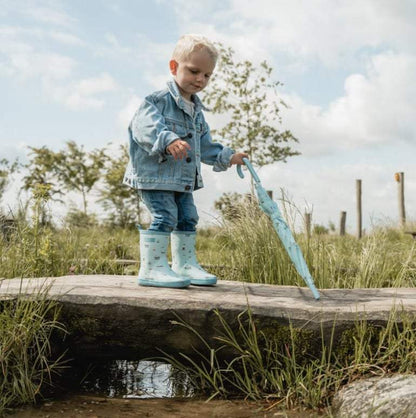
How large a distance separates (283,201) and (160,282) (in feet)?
4.99

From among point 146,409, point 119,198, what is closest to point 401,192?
point 119,198

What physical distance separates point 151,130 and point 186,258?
95cm

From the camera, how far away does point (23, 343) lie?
125 inches

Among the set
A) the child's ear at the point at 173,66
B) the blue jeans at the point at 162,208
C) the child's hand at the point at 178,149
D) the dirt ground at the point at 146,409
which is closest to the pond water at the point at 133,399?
the dirt ground at the point at 146,409

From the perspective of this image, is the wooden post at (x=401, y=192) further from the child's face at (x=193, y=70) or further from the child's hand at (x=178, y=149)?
the child's hand at (x=178, y=149)

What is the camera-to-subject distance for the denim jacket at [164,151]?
3.56m

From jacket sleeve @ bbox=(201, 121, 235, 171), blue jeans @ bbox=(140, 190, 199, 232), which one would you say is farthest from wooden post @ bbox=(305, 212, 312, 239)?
blue jeans @ bbox=(140, 190, 199, 232)

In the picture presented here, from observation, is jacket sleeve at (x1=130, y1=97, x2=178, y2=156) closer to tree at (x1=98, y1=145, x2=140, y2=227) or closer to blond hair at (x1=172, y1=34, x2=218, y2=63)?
blond hair at (x1=172, y1=34, x2=218, y2=63)

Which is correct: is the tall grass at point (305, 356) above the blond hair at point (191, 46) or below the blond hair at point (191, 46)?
below

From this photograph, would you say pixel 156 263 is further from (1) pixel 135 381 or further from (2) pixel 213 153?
(2) pixel 213 153

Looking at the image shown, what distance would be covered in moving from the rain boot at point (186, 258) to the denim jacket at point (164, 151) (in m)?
0.34

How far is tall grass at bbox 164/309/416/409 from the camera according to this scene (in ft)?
10.1

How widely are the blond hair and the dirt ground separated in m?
2.06

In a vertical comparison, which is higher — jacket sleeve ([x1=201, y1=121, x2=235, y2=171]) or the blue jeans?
jacket sleeve ([x1=201, y1=121, x2=235, y2=171])
